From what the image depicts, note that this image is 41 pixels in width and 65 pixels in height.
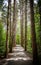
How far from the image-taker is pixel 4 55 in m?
11.9

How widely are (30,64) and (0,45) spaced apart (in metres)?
4.41

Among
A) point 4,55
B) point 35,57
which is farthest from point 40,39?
point 4,55

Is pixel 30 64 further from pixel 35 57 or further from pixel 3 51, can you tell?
pixel 3 51

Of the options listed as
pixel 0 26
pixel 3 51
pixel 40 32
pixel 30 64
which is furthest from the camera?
pixel 0 26

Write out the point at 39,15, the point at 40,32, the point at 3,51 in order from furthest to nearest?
the point at 3,51, the point at 39,15, the point at 40,32

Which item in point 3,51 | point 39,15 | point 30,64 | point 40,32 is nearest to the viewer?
point 30,64

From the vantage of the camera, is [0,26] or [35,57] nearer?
[35,57]

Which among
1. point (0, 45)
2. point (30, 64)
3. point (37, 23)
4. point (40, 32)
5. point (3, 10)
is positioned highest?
point (3, 10)

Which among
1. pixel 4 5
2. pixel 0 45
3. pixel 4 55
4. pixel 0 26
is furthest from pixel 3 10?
pixel 4 55

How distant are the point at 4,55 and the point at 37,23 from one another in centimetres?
374

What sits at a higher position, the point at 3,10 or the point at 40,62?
the point at 3,10

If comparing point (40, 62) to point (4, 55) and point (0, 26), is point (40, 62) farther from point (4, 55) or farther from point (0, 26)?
point (0, 26)

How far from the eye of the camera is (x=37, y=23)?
1158cm

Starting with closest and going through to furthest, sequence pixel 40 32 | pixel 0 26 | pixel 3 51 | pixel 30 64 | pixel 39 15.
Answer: pixel 30 64, pixel 40 32, pixel 39 15, pixel 3 51, pixel 0 26
